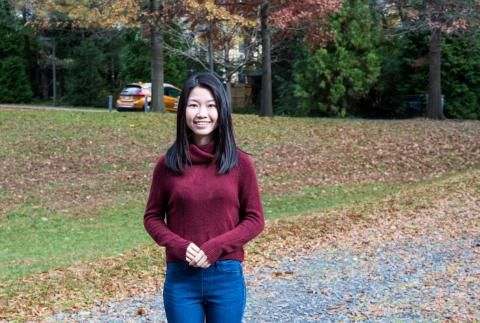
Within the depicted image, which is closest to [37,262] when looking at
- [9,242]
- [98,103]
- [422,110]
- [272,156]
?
[9,242]

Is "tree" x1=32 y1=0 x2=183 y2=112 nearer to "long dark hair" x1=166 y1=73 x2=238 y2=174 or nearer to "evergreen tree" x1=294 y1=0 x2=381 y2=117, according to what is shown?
"evergreen tree" x1=294 y1=0 x2=381 y2=117

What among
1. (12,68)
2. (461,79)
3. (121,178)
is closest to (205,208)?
(121,178)

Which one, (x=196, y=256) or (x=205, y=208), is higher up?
(x=205, y=208)

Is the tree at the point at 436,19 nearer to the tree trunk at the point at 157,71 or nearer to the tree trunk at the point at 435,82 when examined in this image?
the tree trunk at the point at 435,82

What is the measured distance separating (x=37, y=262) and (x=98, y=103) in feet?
108

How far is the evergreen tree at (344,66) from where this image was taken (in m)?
26.9

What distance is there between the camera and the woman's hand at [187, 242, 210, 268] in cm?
299

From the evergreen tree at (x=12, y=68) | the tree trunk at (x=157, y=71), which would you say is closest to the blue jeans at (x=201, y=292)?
the tree trunk at (x=157, y=71)

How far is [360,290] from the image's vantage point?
6238 millimetres

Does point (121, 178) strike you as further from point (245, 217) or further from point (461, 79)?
point (461, 79)

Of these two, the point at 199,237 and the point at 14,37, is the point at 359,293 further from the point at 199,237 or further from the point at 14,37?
the point at 14,37

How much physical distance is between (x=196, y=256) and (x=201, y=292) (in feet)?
0.65

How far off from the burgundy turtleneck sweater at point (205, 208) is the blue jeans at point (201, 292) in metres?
0.06

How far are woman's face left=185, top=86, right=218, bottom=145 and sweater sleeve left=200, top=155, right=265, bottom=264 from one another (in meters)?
0.20
